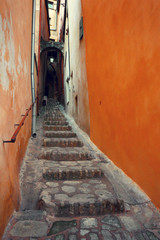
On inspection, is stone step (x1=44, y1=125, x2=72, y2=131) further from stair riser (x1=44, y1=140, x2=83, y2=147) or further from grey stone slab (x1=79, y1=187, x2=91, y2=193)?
grey stone slab (x1=79, y1=187, x2=91, y2=193)

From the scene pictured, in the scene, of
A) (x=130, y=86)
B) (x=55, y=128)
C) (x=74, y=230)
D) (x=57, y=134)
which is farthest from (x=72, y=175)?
(x=55, y=128)

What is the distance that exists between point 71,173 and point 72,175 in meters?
0.05

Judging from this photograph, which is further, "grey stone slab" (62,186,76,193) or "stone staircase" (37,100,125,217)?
"grey stone slab" (62,186,76,193)

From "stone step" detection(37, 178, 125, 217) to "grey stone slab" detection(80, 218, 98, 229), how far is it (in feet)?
0.42

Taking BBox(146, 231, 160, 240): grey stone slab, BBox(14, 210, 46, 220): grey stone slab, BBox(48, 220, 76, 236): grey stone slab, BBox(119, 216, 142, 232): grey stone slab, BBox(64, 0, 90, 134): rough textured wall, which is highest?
BBox(64, 0, 90, 134): rough textured wall

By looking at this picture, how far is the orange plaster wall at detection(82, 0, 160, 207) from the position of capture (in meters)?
2.36

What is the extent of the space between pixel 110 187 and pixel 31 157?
6.54ft

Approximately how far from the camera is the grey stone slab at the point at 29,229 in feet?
6.34

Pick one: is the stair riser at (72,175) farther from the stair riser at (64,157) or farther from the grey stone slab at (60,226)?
the grey stone slab at (60,226)

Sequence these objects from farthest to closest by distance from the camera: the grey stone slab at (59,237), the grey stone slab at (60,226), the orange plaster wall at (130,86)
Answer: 1. the orange plaster wall at (130,86)
2. the grey stone slab at (60,226)
3. the grey stone slab at (59,237)

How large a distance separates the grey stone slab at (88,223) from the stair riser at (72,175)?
3.61ft

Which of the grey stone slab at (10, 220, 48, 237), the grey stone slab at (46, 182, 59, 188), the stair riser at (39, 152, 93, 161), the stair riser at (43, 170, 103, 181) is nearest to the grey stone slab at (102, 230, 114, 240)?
the grey stone slab at (10, 220, 48, 237)

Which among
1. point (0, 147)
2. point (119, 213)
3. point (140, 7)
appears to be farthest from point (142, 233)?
point (140, 7)

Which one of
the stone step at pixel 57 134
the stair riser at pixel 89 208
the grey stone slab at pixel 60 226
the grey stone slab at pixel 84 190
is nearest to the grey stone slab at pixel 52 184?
the grey stone slab at pixel 84 190
